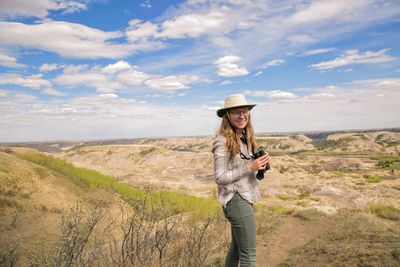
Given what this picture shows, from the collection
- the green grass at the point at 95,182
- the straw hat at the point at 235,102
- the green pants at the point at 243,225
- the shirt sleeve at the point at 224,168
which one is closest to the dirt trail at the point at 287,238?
the green pants at the point at 243,225

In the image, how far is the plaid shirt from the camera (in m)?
3.08

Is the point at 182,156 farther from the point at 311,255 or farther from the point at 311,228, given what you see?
the point at 311,255

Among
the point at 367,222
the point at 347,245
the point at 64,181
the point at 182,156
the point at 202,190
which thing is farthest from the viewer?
the point at 182,156

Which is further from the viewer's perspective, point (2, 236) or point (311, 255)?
point (2, 236)

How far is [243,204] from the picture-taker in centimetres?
312

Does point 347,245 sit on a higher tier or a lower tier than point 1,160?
lower

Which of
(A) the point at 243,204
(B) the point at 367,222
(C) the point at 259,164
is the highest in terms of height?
(C) the point at 259,164

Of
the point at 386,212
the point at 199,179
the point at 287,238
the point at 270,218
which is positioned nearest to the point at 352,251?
the point at 287,238

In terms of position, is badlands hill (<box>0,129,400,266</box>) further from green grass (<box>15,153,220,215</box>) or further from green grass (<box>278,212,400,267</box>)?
green grass (<box>15,153,220,215</box>)

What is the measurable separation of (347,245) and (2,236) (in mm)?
7010

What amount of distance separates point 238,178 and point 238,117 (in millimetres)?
578

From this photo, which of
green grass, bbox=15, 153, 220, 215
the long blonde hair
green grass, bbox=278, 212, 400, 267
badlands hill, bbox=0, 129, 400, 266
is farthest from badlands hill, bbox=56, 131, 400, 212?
the long blonde hair

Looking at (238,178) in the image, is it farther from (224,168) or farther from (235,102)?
(235,102)

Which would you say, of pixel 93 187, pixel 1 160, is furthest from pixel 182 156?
pixel 1 160
